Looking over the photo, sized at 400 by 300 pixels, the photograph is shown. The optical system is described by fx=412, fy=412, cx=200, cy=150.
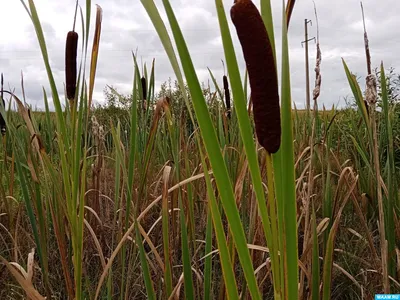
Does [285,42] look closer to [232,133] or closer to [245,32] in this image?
[245,32]

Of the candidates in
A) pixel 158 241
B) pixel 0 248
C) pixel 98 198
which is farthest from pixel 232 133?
pixel 0 248

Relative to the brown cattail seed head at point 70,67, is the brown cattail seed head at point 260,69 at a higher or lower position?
lower

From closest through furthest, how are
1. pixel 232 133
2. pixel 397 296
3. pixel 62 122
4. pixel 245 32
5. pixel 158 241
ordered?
1. pixel 245 32
2. pixel 62 122
3. pixel 397 296
4. pixel 232 133
5. pixel 158 241

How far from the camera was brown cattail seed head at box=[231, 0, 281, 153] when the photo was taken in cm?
36

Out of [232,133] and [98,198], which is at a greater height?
[232,133]

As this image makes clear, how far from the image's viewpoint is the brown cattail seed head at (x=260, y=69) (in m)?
0.36

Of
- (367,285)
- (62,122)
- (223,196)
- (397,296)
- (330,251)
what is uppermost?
(62,122)

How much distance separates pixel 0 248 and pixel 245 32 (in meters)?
1.63

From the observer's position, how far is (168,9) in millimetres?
386

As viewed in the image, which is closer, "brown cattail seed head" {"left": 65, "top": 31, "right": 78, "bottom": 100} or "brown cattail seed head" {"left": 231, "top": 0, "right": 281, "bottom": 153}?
"brown cattail seed head" {"left": 231, "top": 0, "right": 281, "bottom": 153}

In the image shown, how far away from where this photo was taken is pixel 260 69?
0.38 metres

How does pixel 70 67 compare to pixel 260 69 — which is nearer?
pixel 260 69

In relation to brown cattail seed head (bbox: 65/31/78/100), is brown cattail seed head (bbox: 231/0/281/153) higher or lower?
lower

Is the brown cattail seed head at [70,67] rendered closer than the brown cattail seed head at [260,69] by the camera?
No
